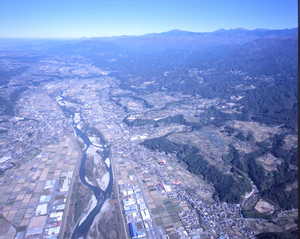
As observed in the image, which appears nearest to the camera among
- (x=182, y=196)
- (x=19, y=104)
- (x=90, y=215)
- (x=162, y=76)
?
(x=90, y=215)

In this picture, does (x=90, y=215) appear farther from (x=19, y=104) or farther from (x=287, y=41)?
(x=287, y=41)

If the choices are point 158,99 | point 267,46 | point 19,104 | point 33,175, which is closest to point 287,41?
point 267,46

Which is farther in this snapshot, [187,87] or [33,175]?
[187,87]

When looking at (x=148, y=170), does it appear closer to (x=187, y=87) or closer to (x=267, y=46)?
(x=187, y=87)

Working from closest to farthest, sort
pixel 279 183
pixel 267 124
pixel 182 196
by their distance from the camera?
1. pixel 182 196
2. pixel 279 183
3. pixel 267 124

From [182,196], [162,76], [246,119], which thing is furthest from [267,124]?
[162,76]

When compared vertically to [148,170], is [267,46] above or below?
above

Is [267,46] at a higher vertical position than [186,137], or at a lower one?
higher

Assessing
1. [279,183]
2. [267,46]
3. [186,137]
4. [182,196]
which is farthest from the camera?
[267,46]

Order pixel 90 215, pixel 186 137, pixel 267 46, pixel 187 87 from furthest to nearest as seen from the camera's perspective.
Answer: pixel 267 46, pixel 187 87, pixel 186 137, pixel 90 215
